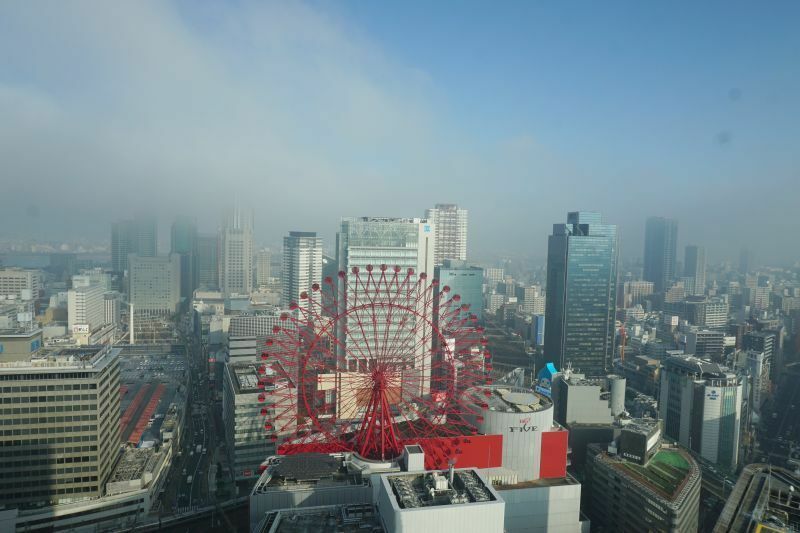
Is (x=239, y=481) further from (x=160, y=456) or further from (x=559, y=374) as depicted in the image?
(x=559, y=374)

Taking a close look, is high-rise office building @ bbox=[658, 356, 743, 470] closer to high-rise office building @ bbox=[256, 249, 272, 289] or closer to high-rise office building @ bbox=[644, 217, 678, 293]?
high-rise office building @ bbox=[644, 217, 678, 293]

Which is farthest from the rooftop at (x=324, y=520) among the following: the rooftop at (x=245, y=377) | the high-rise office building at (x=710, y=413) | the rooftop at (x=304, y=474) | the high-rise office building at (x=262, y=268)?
the high-rise office building at (x=262, y=268)

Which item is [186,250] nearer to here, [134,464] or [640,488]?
[134,464]

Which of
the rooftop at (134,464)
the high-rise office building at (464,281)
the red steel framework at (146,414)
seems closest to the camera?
the rooftop at (134,464)

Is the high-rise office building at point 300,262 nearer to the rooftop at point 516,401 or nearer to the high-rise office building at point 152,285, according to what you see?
the high-rise office building at point 152,285

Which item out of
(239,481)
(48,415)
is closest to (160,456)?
(239,481)

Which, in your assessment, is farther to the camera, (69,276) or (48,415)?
(69,276)
